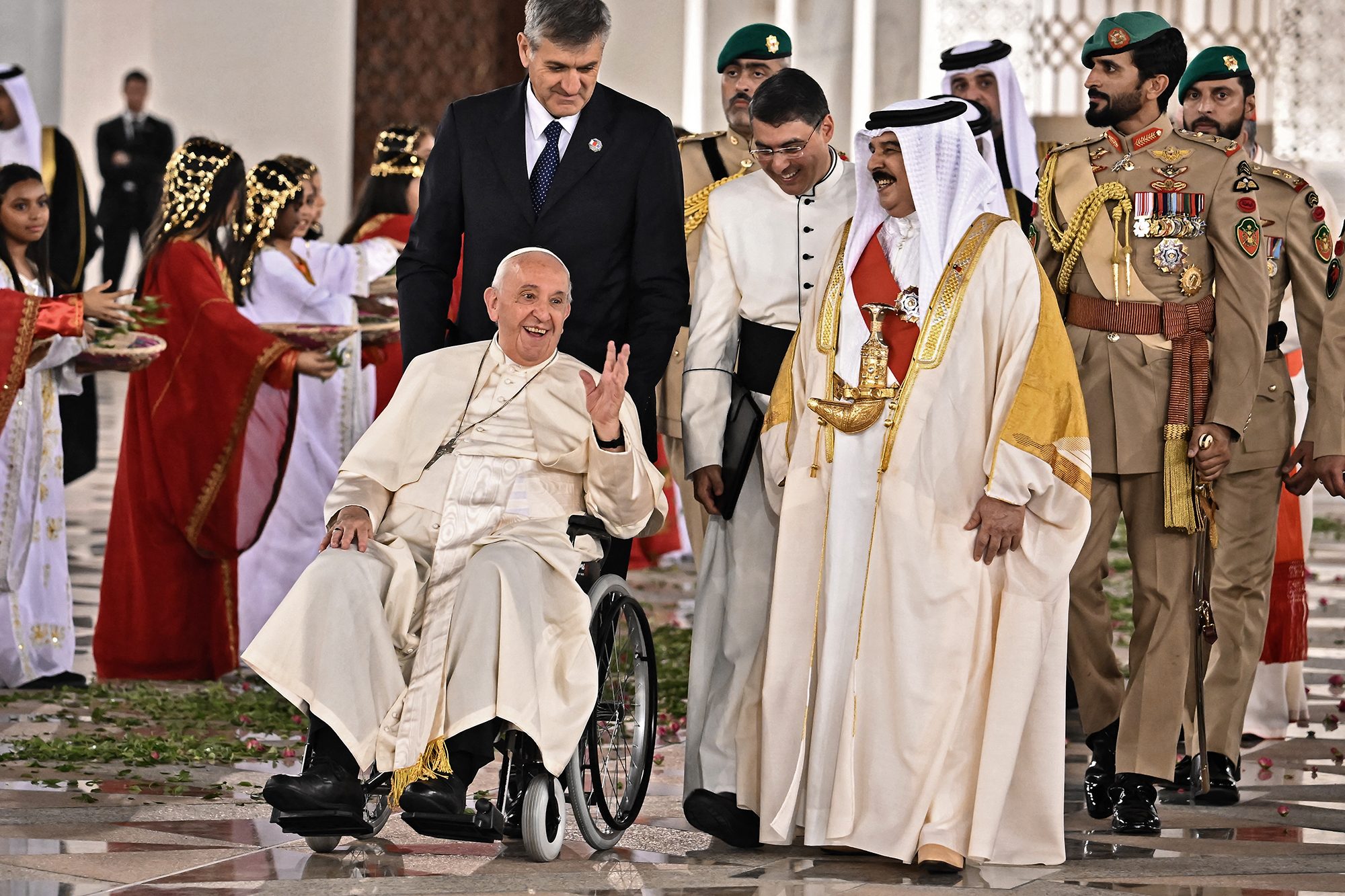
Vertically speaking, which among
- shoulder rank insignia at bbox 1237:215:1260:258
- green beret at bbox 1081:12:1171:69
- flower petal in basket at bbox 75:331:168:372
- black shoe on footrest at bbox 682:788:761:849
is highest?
green beret at bbox 1081:12:1171:69

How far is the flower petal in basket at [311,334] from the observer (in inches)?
245

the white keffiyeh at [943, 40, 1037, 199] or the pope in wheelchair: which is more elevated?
the white keffiyeh at [943, 40, 1037, 199]

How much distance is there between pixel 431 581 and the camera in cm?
366

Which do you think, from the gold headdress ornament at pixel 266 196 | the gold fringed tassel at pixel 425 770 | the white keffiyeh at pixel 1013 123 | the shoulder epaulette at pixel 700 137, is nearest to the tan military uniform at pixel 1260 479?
the white keffiyeh at pixel 1013 123

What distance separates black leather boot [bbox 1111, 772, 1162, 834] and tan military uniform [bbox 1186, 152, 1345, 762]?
0.40 metres

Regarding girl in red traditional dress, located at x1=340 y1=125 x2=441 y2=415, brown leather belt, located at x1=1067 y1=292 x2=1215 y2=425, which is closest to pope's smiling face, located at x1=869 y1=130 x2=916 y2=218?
brown leather belt, located at x1=1067 y1=292 x2=1215 y2=425

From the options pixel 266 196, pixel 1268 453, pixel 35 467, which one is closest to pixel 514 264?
pixel 1268 453

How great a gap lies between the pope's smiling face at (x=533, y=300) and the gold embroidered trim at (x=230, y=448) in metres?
2.37

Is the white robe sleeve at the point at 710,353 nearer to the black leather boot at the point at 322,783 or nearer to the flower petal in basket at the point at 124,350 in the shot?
the black leather boot at the point at 322,783

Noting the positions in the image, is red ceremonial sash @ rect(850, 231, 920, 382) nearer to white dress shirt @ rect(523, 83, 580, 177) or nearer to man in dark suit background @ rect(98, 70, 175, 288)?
white dress shirt @ rect(523, 83, 580, 177)

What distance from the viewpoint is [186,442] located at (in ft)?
19.7

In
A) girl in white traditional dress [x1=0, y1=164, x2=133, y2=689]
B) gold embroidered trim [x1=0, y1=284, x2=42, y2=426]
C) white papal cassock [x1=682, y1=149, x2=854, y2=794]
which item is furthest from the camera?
girl in white traditional dress [x1=0, y1=164, x2=133, y2=689]

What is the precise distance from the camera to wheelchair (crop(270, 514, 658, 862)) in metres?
3.34

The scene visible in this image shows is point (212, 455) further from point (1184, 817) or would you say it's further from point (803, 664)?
point (1184, 817)
